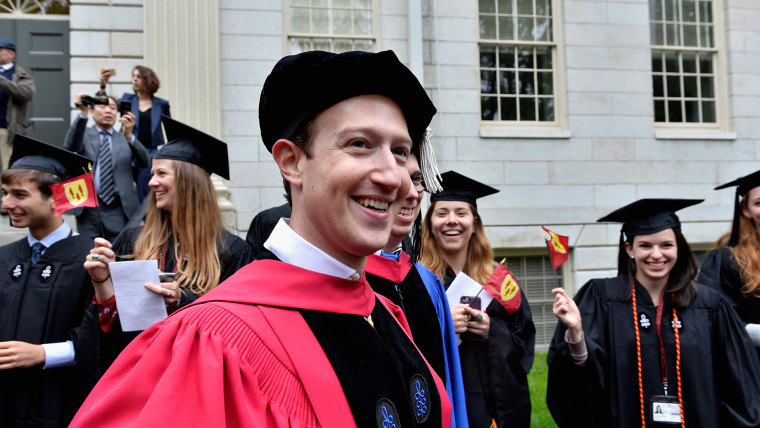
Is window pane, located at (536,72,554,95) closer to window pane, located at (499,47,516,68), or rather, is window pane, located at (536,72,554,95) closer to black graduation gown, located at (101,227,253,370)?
window pane, located at (499,47,516,68)

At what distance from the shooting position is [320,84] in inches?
58.1

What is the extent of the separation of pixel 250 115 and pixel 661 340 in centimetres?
653

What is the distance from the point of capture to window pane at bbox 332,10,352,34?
946 cm

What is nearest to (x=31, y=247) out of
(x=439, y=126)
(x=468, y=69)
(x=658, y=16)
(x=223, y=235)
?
(x=223, y=235)

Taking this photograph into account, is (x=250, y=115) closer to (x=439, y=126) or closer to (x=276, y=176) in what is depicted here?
(x=276, y=176)

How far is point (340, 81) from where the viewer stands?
1.48m

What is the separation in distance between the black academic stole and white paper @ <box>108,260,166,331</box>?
167 centimetres

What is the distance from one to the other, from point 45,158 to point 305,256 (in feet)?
9.10

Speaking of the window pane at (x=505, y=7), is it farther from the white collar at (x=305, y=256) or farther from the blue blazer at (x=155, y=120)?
the white collar at (x=305, y=256)

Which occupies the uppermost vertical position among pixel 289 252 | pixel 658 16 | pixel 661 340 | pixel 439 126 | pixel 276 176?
pixel 658 16

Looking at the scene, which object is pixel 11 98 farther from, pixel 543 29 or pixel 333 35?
pixel 543 29

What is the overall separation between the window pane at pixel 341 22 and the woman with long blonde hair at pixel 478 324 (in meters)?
5.94

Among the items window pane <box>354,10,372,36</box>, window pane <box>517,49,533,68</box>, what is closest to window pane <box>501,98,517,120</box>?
window pane <box>517,49,533,68</box>

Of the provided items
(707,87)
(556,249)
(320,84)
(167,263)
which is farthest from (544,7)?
(320,84)
